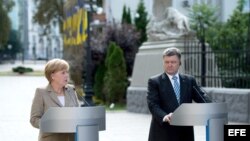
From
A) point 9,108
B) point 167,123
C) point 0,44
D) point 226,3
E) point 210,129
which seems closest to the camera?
point 210,129

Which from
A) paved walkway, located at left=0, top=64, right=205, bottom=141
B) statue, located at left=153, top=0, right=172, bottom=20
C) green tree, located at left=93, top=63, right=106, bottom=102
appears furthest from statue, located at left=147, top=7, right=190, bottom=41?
green tree, located at left=93, top=63, right=106, bottom=102

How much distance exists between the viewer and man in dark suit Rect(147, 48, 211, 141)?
19.4 ft

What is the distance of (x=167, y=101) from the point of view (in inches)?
Result: 235

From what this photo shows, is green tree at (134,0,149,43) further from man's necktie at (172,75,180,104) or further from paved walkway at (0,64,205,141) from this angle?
man's necktie at (172,75,180,104)

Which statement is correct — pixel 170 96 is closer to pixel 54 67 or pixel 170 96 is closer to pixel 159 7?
pixel 54 67

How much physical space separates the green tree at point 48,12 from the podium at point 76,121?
66508mm

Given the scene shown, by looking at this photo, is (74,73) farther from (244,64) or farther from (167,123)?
(167,123)

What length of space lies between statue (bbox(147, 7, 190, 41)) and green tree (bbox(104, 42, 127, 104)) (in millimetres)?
3305

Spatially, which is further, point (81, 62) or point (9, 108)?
point (81, 62)

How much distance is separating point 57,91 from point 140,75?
14524 mm

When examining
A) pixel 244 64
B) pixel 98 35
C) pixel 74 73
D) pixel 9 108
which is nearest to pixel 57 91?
pixel 244 64

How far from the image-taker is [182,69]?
1786 centimetres

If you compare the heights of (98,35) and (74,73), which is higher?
(98,35)

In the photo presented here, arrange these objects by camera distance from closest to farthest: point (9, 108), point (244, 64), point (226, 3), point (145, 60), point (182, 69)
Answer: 1. point (244, 64)
2. point (182, 69)
3. point (145, 60)
4. point (9, 108)
5. point (226, 3)
